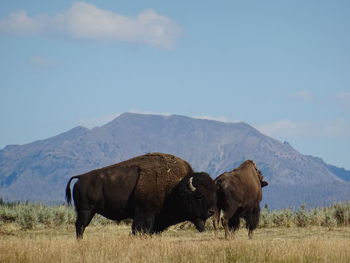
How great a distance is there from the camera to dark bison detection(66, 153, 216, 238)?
1619cm

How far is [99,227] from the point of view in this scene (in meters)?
26.1

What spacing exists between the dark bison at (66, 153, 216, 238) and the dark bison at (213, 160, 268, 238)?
2252 millimetres

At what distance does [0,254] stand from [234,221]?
28.8ft

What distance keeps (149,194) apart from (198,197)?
1219mm

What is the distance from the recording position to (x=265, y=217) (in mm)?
26516

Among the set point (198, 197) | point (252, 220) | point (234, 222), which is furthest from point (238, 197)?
point (198, 197)

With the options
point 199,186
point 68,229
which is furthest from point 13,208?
point 199,186

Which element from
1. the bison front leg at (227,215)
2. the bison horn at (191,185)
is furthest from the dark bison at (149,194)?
the bison front leg at (227,215)

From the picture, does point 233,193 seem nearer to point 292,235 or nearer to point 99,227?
point 292,235

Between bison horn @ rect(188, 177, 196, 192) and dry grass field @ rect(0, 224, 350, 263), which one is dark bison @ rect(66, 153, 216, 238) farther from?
dry grass field @ rect(0, 224, 350, 263)

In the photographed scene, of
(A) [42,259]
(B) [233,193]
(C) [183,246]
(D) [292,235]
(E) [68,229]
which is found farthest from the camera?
(E) [68,229]

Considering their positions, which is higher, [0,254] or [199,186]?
[199,186]

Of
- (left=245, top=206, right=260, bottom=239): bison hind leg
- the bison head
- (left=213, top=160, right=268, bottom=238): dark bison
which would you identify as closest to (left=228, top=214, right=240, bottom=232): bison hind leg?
(left=213, top=160, right=268, bottom=238): dark bison

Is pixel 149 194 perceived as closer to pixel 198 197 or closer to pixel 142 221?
pixel 142 221
